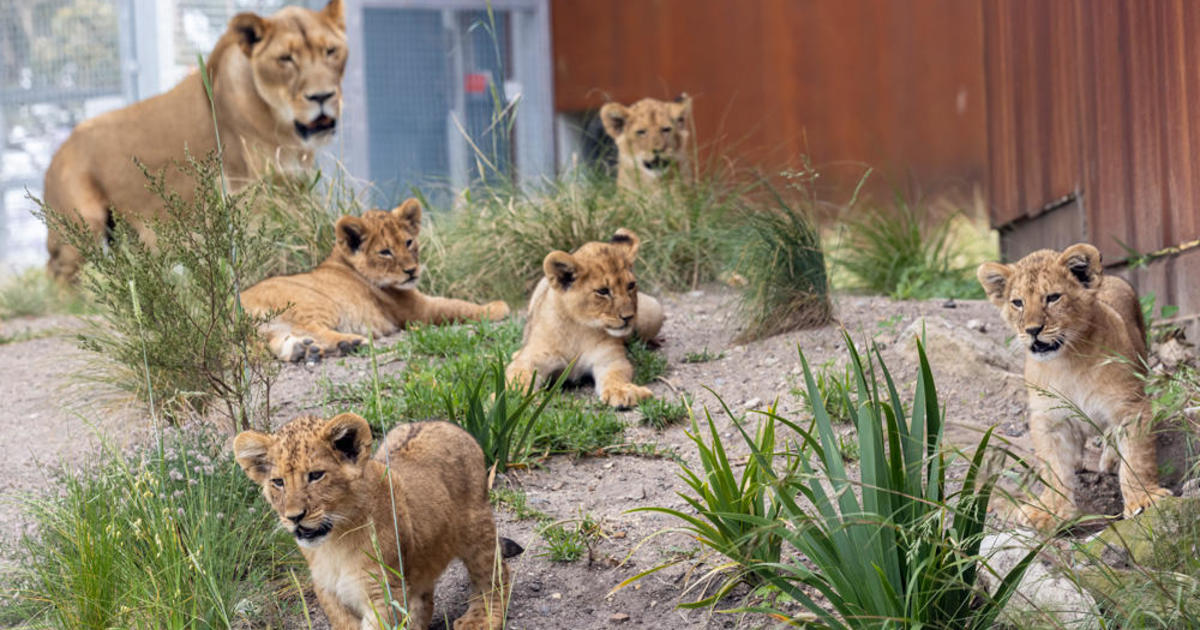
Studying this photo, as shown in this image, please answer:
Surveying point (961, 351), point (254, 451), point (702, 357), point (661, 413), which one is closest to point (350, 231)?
point (702, 357)

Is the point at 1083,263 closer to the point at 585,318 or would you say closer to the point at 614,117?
the point at 585,318

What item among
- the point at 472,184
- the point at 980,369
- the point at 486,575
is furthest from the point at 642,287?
the point at 486,575

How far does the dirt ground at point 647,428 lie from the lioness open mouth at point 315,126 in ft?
6.84

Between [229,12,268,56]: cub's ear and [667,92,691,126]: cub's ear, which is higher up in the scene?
[229,12,268,56]: cub's ear

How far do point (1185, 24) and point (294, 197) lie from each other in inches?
220

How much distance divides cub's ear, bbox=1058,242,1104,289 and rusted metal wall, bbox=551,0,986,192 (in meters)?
8.71

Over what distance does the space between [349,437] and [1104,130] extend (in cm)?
501

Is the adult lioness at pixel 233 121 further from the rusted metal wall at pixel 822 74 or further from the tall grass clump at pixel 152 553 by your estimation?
the rusted metal wall at pixel 822 74

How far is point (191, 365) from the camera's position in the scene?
530 cm

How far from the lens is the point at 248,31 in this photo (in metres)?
8.93

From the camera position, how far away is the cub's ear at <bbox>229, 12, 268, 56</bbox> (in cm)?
883

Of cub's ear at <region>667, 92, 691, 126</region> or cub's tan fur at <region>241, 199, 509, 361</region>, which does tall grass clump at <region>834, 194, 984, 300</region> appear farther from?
cub's tan fur at <region>241, 199, 509, 361</region>

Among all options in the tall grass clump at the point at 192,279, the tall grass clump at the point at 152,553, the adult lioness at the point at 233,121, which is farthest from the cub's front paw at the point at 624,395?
the adult lioness at the point at 233,121

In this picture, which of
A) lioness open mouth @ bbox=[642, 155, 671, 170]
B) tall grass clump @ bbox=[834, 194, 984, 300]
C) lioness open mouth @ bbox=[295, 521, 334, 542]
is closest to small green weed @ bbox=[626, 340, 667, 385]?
tall grass clump @ bbox=[834, 194, 984, 300]
